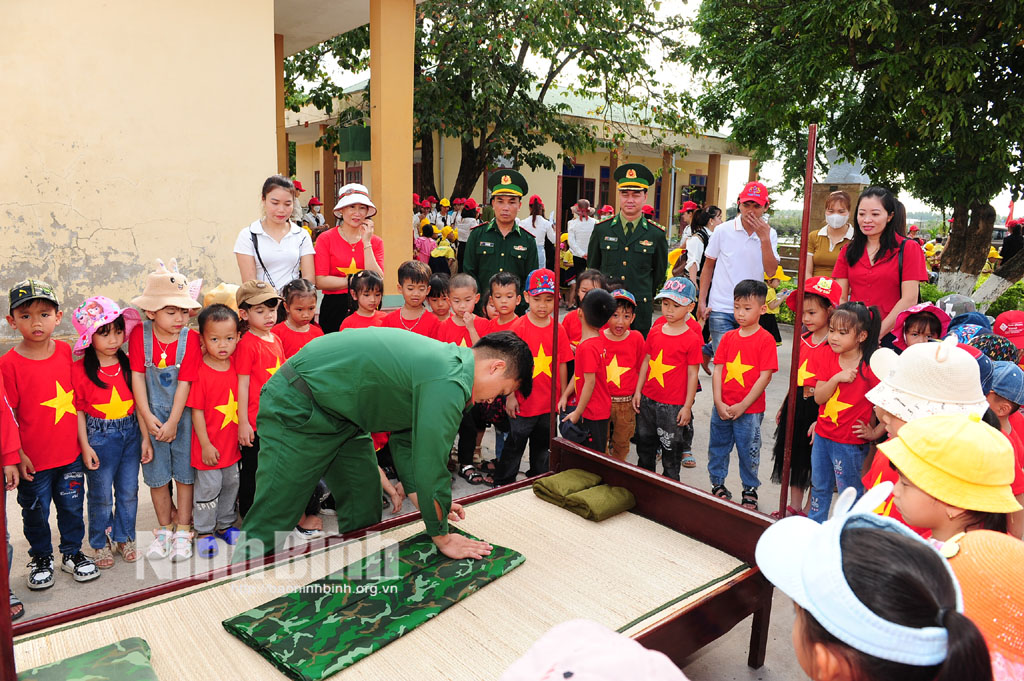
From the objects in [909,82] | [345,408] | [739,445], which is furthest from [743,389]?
[909,82]

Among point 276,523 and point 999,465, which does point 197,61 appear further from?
point 999,465

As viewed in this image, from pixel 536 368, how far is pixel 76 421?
220 centimetres

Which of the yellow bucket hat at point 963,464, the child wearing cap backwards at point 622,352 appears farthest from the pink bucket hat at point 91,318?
the yellow bucket hat at point 963,464

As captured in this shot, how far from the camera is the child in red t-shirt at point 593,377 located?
3824 mm

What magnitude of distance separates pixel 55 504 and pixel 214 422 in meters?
0.68

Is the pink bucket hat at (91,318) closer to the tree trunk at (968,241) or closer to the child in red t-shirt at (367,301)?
the child in red t-shirt at (367,301)

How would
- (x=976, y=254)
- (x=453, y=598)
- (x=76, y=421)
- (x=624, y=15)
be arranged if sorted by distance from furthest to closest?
(x=624, y=15) → (x=976, y=254) → (x=76, y=421) → (x=453, y=598)

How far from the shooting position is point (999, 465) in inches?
65.0

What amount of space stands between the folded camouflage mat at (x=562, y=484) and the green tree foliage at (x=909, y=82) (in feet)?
19.6

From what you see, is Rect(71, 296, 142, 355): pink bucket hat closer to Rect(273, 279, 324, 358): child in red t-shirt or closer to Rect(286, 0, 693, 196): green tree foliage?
Rect(273, 279, 324, 358): child in red t-shirt

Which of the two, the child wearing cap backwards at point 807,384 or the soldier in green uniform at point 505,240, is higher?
the soldier in green uniform at point 505,240

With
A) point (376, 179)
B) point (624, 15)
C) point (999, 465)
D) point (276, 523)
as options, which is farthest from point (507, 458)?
point (624, 15)

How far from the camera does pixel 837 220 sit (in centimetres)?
479

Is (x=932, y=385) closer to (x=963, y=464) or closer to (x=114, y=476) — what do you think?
(x=963, y=464)
